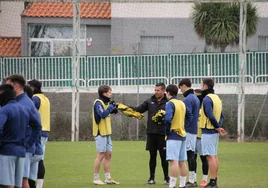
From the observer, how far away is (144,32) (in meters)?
35.7

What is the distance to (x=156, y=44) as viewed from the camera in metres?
35.4

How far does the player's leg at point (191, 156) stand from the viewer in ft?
57.2

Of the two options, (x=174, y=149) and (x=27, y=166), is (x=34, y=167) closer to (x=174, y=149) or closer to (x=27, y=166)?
(x=27, y=166)

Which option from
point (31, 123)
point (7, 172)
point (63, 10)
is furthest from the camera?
point (63, 10)

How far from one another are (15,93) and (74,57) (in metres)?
18.1

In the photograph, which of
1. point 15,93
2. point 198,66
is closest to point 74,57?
point 198,66

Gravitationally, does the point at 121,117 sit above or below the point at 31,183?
above

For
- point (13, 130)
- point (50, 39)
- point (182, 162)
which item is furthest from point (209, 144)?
point (50, 39)

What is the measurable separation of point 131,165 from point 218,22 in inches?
618

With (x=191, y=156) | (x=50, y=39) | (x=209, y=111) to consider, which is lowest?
(x=191, y=156)

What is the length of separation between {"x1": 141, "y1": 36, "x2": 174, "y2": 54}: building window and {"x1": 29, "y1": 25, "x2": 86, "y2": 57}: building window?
2499 mm

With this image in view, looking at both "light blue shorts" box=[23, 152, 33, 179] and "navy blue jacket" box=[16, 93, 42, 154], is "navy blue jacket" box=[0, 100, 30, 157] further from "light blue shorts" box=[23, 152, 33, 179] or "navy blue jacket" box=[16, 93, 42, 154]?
"light blue shorts" box=[23, 152, 33, 179]

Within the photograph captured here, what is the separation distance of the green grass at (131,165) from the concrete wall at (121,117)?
1604 millimetres

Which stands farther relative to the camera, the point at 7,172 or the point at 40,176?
the point at 40,176
